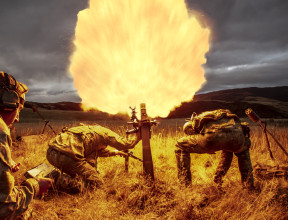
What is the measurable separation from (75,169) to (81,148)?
502 mm

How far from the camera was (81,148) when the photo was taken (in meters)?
4.77

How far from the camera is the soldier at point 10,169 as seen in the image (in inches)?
94.5

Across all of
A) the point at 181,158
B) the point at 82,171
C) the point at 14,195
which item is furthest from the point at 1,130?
the point at 181,158

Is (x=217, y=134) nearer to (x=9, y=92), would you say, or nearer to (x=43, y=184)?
(x=43, y=184)

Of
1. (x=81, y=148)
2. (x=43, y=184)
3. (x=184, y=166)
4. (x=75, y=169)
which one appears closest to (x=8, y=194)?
(x=43, y=184)

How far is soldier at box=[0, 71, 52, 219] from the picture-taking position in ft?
7.88

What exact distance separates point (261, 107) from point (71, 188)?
37.6 meters

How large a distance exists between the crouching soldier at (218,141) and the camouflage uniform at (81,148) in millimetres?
1362

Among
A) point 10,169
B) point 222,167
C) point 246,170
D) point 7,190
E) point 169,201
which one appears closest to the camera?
point 7,190

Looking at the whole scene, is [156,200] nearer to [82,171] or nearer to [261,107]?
[82,171]

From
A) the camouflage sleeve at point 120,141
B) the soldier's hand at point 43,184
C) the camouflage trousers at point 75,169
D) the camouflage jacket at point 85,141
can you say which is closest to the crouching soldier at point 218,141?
the camouflage sleeve at point 120,141

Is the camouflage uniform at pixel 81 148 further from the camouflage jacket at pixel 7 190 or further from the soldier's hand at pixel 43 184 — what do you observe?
the camouflage jacket at pixel 7 190

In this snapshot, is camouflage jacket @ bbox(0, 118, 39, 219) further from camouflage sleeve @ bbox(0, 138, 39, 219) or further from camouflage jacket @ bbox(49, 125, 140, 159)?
camouflage jacket @ bbox(49, 125, 140, 159)

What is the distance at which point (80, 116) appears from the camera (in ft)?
147
